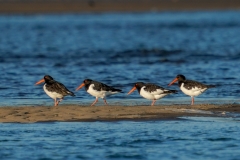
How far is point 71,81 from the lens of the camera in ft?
71.3

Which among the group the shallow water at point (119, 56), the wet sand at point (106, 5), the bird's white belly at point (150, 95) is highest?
the wet sand at point (106, 5)

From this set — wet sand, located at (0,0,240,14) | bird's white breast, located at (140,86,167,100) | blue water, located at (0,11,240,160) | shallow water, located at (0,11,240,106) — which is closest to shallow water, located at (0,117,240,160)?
blue water, located at (0,11,240,160)

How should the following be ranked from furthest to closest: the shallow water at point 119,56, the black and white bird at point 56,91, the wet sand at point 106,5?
1. the wet sand at point 106,5
2. the shallow water at point 119,56
3. the black and white bird at point 56,91

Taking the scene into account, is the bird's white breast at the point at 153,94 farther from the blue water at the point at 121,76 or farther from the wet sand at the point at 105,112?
the blue water at the point at 121,76

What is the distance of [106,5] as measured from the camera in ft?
250

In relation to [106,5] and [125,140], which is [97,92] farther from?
[106,5]

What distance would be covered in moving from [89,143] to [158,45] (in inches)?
1010

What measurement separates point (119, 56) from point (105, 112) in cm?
1565

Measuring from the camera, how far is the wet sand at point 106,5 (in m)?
72.2

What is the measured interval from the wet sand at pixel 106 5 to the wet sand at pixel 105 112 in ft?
183

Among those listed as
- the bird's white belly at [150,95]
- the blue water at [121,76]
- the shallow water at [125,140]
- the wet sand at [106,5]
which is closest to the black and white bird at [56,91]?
the blue water at [121,76]

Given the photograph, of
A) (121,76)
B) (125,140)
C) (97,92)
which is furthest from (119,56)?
(125,140)

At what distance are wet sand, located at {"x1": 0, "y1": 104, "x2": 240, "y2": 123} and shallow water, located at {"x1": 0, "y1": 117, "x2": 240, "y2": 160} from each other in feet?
1.49

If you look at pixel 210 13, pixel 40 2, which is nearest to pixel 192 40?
pixel 210 13
